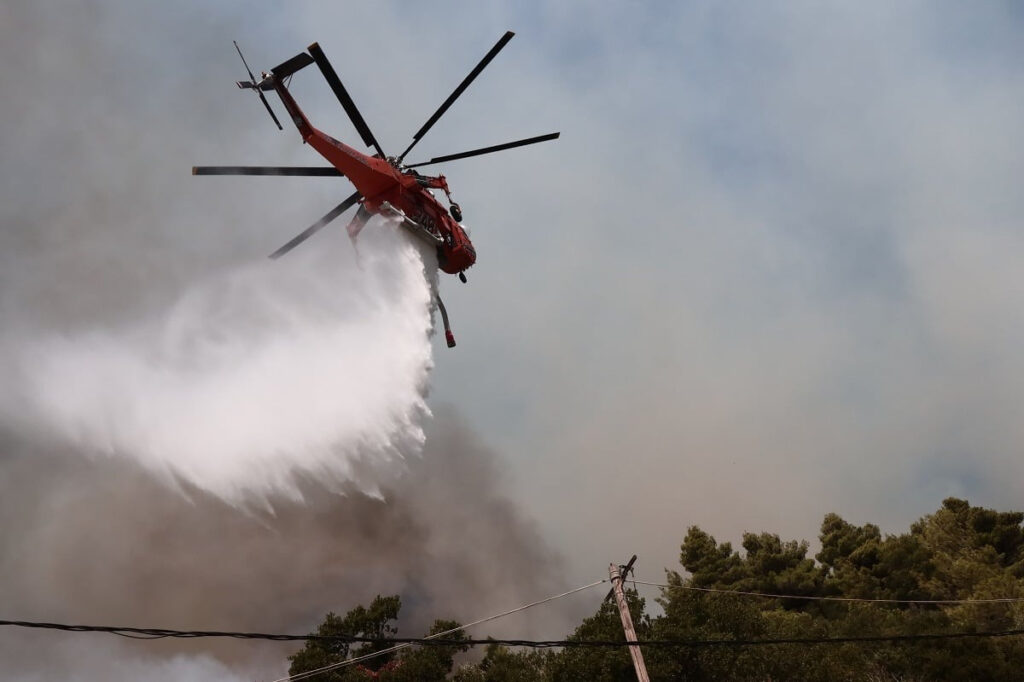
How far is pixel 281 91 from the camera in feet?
73.8

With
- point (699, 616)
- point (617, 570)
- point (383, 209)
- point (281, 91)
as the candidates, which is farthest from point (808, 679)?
point (281, 91)

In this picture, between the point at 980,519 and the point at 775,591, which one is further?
the point at 775,591

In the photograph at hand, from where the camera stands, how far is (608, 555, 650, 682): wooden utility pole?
46.7 ft

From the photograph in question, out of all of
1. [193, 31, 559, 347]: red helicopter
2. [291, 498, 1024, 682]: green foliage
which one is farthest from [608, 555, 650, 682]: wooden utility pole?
[193, 31, 559, 347]: red helicopter

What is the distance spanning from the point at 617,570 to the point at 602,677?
14.4 metres

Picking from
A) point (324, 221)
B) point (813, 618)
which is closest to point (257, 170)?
point (324, 221)

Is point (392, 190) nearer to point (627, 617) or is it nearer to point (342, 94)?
point (342, 94)

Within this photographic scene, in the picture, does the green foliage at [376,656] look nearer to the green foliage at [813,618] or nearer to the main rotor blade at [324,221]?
the green foliage at [813,618]

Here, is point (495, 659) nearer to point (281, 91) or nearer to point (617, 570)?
point (617, 570)

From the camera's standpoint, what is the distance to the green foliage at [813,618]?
28906mm

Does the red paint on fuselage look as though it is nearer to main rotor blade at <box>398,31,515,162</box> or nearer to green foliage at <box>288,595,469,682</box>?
main rotor blade at <box>398,31,515,162</box>

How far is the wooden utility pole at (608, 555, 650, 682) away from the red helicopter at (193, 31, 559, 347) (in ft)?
49.6

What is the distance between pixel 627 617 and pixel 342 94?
16.9m

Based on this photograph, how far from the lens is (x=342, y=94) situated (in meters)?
22.6
